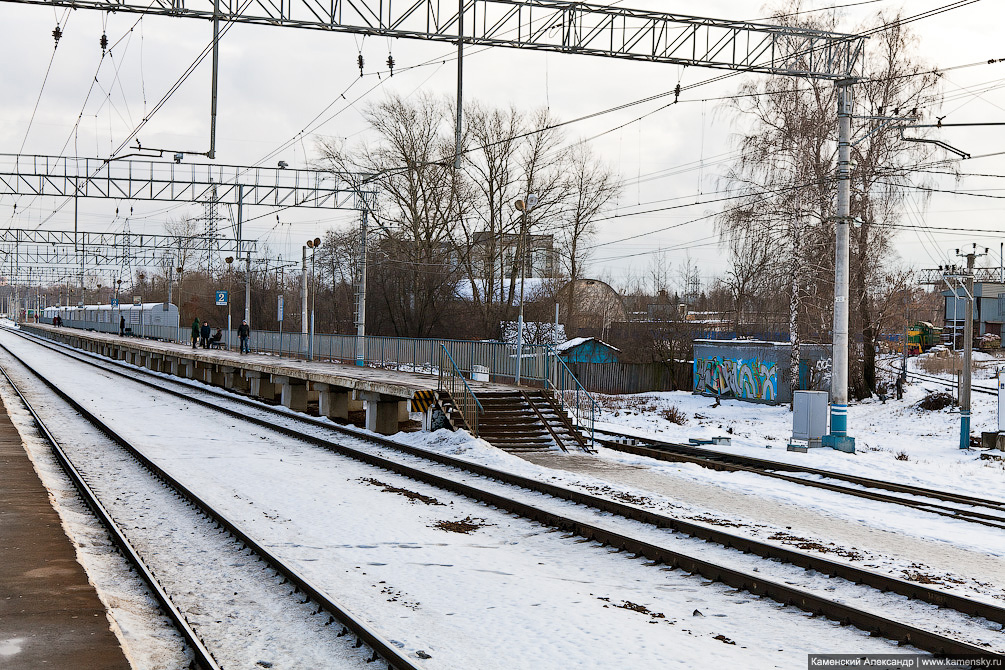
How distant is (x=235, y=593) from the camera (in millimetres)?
8812

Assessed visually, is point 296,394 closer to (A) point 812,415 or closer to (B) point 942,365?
(A) point 812,415

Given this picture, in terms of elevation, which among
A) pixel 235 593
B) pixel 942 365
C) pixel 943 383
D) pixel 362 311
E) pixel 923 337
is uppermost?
pixel 362 311

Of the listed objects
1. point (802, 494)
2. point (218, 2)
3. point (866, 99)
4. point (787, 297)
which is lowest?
point (802, 494)

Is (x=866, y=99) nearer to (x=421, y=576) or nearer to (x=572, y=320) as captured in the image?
(x=572, y=320)

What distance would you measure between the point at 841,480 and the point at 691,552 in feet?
23.4

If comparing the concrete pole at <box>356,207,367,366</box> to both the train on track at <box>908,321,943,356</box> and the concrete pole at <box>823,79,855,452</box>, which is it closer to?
the concrete pole at <box>823,79,855,452</box>

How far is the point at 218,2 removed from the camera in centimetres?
1786

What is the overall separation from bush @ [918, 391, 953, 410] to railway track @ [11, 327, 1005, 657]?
62.9 ft

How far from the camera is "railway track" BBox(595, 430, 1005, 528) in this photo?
13.5m

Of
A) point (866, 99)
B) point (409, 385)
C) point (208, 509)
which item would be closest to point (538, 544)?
point (208, 509)

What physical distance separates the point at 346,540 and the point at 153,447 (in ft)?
32.3

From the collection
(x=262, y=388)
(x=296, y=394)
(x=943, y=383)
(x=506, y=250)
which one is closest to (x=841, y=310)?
(x=296, y=394)

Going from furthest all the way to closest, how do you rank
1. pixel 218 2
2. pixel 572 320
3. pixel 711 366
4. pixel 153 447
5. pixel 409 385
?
pixel 572 320 → pixel 711 366 → pixel 409 385 → pixel 153 447 → pixel 218 2

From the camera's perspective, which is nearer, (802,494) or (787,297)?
(802,494)
